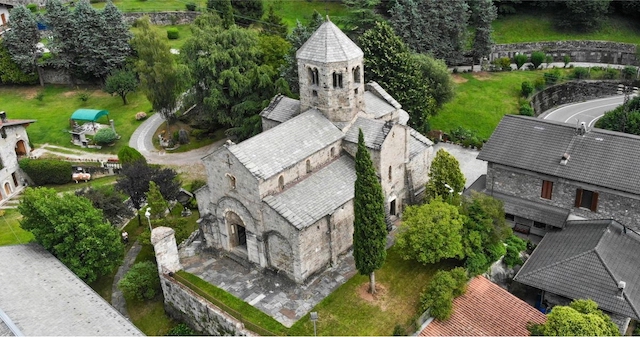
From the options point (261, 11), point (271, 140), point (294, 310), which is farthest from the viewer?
point (261, 11)

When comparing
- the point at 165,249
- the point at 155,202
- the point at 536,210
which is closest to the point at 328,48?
the point at 155,202

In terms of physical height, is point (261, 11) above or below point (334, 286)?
above

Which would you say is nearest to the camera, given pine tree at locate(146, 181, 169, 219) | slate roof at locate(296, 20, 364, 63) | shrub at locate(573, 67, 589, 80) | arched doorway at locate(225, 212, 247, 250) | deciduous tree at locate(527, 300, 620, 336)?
deciduous tree at locate(527, 300, 620, 336)

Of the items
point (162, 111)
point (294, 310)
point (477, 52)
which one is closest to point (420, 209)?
point (294, 310)

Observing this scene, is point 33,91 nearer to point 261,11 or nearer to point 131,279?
point 261,11

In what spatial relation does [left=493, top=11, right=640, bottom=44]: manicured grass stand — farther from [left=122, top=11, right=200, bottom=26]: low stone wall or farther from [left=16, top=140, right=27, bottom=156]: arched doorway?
[left=16, top=140, right=27, bottom=156]: arched doorway

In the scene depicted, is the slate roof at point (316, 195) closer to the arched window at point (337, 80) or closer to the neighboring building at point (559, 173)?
the arched window at point (337, 80)

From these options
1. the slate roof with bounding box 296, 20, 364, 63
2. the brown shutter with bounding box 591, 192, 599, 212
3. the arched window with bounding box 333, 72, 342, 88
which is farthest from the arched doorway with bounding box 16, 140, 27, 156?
the brown shutter with bounding box 591, 192, 599, 212
